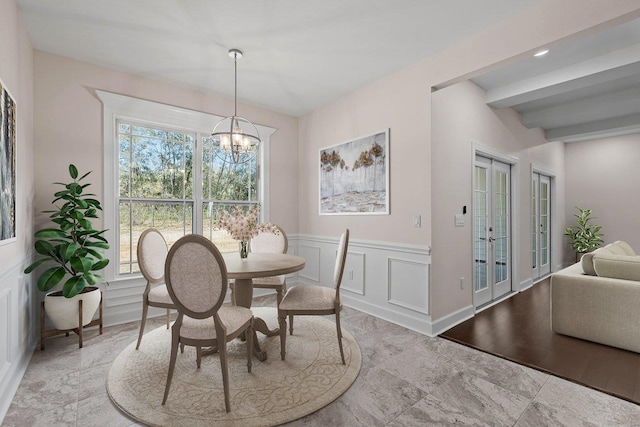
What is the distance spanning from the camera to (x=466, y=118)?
11.4ft

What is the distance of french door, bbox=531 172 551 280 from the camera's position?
17.1 feet

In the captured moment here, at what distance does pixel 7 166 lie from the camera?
196 cm

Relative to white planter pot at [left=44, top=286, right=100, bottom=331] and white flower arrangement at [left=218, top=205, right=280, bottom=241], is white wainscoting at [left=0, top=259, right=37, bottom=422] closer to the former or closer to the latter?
white planter pot at [left=44, top=286, right=100, bottom=331]

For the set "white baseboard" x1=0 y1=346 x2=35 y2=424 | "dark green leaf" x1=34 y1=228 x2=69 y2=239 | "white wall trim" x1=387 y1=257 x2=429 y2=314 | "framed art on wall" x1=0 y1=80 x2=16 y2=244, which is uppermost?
"framed art on wall" x1=0 y1=80 x2=16 y2=244

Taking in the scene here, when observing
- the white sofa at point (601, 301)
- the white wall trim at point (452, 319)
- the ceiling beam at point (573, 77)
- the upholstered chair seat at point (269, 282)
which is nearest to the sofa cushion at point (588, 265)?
the white sofa at point (601, 301)

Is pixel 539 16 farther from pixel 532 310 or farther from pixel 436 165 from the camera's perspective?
pixel 532 310

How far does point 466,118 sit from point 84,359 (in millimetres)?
4423

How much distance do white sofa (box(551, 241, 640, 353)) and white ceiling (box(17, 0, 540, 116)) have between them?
2400 mm

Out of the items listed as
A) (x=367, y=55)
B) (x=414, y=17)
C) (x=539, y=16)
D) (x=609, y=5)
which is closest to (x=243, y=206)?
(x=367, y=55)

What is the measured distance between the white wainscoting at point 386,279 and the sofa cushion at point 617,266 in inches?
61.2

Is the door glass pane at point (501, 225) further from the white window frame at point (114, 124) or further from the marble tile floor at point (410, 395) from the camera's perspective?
the white window frame at point (114, 124)

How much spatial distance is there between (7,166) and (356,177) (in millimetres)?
3105

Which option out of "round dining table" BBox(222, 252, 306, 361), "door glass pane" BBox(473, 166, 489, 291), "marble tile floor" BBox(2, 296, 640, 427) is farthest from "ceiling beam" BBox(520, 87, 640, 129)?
"round dining table" BBox(222, 252, 306, 361)

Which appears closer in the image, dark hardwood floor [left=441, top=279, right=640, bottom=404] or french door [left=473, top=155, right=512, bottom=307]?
dark hardwood floor [left=441, top=279, right=640, bottom=404]
